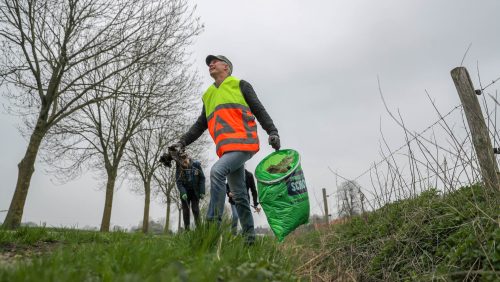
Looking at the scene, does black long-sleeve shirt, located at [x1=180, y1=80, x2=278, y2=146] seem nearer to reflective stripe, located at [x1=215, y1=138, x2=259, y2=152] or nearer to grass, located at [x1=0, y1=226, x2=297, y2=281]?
reflective stripe, located at [x1=215, y1=138, x2=259, y2=152]

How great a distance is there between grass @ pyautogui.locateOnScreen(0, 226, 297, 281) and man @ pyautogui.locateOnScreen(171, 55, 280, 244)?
59cm

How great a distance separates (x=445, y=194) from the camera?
3.40 meters

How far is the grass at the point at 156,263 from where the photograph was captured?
124cm

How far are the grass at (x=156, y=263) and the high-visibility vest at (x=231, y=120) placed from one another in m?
0.88

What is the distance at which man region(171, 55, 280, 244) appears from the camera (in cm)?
307

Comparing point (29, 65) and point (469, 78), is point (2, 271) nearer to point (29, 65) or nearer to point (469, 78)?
point (469, 78)

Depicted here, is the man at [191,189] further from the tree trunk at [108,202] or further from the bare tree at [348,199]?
the tree trunk at [108,202]

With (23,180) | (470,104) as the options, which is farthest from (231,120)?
(23,180)

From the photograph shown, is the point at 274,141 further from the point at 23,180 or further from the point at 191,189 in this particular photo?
the point at 23,180

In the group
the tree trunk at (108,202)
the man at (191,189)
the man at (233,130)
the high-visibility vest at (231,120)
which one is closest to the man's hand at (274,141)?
the man at (233,130)

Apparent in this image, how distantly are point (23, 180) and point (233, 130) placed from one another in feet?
25.4

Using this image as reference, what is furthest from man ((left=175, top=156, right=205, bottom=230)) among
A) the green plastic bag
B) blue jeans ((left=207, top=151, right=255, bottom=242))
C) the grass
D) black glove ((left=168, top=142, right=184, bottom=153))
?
the grass

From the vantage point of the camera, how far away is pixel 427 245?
9.68ft

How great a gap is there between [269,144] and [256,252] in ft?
4.08
